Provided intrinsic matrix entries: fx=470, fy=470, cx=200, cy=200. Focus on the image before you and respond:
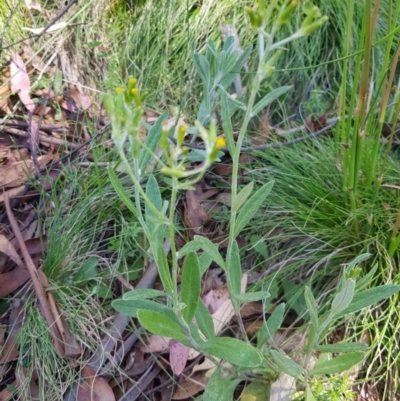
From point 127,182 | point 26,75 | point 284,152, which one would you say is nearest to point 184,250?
point 127,182

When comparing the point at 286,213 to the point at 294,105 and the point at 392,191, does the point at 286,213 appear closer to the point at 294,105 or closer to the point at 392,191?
the point at 392,191

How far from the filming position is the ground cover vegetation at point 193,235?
0.98m

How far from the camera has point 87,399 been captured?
1.16m

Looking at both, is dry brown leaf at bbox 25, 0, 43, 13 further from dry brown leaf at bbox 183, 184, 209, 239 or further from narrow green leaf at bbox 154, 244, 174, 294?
narrow green leaf at bbox 154, 244, 174, 294

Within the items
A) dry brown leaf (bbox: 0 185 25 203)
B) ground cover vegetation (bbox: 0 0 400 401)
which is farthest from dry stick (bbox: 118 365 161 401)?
dry brown leaf (bbox: 0 185 25 203)

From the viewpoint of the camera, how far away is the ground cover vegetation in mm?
979

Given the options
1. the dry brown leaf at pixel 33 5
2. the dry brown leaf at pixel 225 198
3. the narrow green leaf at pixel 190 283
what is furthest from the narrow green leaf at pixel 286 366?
the dry brown leaf at pixel 33 5

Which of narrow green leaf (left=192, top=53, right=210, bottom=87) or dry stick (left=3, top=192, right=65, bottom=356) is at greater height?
narrow green leaf (left=192, top=53, right=210, bottom=87)

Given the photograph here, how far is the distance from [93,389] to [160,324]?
42 centimetres

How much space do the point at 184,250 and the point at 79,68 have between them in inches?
49.6

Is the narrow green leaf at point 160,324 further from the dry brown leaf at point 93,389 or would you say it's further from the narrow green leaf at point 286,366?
the dry brown leaf at point 93,389

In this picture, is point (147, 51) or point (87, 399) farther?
point (147, 51)

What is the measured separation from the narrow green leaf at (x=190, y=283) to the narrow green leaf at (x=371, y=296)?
302 mm

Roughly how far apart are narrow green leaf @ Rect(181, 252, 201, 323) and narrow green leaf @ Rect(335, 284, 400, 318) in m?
0.30
